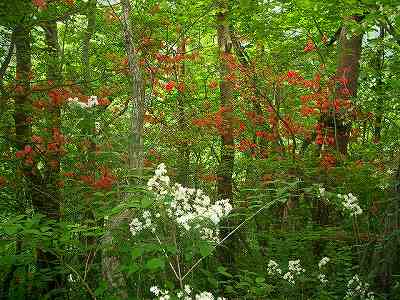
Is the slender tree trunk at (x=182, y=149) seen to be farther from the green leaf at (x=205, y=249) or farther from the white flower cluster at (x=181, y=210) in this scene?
the green leaf at (x=205, y=249)

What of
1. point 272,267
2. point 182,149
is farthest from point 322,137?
point 182,149

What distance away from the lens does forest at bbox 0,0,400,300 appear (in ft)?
15.1

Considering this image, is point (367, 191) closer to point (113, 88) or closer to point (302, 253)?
point (302, 253)

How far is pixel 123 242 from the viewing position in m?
4.63

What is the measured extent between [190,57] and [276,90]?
2.93m

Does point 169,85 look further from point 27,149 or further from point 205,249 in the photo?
point 205,249

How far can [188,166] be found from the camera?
1227 cm

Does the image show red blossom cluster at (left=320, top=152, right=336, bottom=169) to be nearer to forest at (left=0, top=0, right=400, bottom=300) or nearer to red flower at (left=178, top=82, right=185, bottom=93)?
forest at (left=0, top=0, right=400, bottom=300)

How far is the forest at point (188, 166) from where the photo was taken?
15.1 feet

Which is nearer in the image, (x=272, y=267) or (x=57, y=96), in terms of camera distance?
(x=272, y=267)

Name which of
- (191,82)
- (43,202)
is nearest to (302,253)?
(43,202)

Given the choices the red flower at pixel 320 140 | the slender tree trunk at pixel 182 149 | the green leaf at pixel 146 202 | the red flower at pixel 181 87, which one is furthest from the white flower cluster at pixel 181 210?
the red flower at pixel 181 87

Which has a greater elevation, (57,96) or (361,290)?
(57,96)

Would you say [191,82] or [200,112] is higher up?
[191,82]
